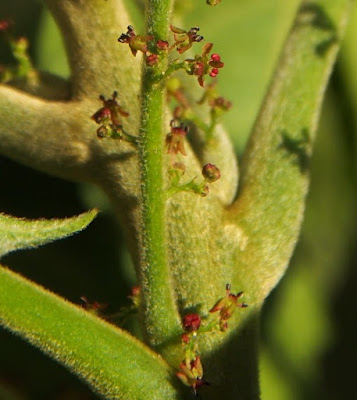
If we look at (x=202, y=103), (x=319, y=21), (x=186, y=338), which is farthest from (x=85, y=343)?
(x=319, y=21)

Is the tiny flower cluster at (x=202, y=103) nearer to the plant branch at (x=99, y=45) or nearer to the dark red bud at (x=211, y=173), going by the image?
the plant branch at (x=99, y=45)

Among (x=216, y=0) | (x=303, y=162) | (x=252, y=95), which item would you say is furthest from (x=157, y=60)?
(x=252, y=95)

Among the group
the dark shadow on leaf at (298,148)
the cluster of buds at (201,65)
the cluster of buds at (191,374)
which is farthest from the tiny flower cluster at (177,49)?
the cluster of buds at (191,374)

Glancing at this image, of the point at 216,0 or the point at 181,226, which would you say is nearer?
the point at 216,0

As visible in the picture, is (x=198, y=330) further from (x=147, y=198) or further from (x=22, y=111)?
(x=22, y=111)

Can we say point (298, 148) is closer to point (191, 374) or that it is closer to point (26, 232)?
point (191, 374)
